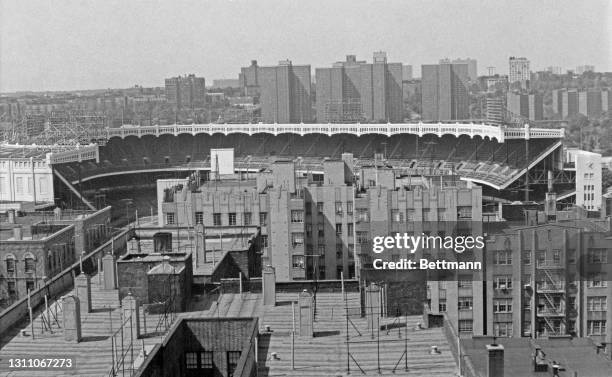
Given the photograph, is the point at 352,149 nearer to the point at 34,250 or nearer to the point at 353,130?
the point at 353,130

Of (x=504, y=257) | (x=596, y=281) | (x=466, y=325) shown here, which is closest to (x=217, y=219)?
(x=466, y=325)

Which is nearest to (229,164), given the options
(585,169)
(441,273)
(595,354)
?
(585,169)

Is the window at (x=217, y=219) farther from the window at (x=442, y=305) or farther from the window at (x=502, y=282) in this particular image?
the window at (x=502, y=282)

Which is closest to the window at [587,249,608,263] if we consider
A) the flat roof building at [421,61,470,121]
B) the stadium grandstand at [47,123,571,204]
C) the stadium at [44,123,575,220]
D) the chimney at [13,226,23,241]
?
the chimney at [13,226,23,241]

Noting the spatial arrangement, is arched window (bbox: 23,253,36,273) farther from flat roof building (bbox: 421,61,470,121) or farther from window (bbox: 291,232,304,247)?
flat roof building (bbox: 421,61,470,121)

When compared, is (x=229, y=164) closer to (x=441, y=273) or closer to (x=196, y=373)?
(x=441, y=273)
